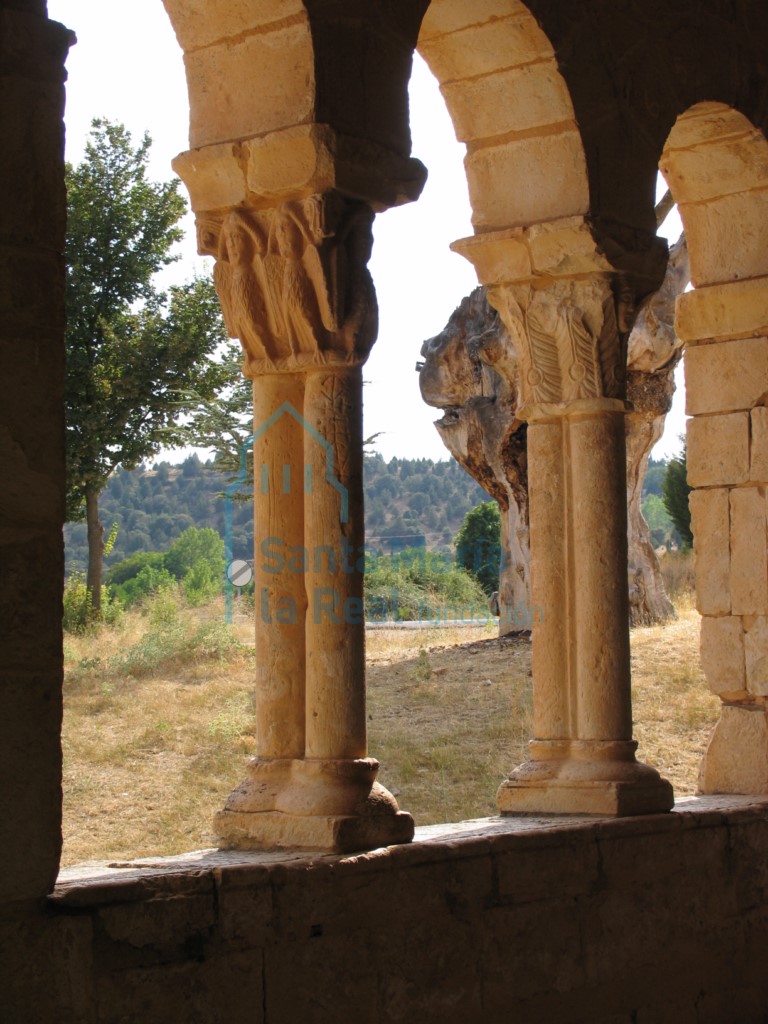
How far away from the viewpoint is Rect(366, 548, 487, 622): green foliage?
2173 cm

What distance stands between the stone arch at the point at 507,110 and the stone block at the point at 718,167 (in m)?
1.23

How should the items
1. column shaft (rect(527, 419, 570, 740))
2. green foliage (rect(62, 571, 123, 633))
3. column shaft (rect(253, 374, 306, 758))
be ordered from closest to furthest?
1. column shaft (rect(253, 374, 306, 758))
2. column shaft (rect(527, 419, 570, 740))
3. green foliage (rect(62, 571, 123, 633))

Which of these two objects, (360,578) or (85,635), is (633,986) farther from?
(85,635)

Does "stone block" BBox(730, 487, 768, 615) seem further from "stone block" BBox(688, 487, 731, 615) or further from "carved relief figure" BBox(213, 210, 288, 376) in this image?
"carved relief figure" BBox(213, 210, 288, 376)

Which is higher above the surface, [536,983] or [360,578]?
[360,578]

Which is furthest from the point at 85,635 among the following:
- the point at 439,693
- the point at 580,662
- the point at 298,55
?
the point at 298,55

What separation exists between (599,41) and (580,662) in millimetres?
2442

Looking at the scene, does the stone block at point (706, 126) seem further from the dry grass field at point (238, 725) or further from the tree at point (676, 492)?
the tree at point (676, 492)

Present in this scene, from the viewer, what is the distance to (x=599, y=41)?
227 inches

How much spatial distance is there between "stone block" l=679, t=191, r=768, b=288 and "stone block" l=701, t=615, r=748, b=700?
1.59 metres

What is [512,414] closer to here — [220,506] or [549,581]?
[549,581]

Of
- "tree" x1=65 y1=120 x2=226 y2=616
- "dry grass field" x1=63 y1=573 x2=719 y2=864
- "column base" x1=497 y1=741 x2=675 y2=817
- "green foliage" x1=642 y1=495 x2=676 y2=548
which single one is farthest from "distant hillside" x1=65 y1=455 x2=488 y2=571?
"column base" x1=497 y1=741 x2=675 y2=817

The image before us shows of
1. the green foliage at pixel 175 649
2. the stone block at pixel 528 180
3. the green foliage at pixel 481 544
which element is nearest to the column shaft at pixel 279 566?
the stone block at pixel 528 180

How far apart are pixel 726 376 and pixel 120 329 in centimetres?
Answer: 1229
